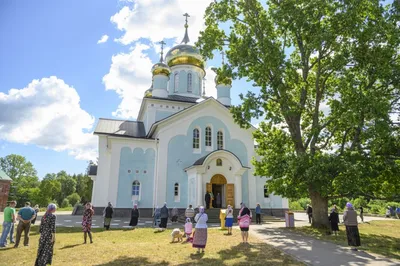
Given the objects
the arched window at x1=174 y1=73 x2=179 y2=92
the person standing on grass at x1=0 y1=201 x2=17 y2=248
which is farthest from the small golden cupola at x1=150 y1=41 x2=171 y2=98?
the person standing on grass at x1=0 y1=201 x2=17 y2=248

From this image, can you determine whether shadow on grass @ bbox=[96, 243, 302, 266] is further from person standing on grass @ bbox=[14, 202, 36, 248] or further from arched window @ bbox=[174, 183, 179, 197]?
arched window @ bbox=[174, 183, 179, 197]

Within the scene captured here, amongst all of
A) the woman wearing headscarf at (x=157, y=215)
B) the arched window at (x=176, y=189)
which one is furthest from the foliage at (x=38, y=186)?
the woman wearing headscarf at (x=157, y=215)

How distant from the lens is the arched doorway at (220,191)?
20.8 metres

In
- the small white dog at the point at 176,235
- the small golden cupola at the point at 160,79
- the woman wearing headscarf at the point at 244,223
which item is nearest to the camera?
the woman wearing headscarf at the point at 244,223

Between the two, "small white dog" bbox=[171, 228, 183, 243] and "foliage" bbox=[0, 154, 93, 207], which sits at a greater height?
"foliage" bbox=[0, 154, 93, 207]

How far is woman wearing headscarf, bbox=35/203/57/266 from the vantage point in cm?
650

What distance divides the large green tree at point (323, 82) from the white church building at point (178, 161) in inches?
236

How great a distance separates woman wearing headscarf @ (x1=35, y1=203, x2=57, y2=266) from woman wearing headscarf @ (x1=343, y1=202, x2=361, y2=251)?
29.1 feet

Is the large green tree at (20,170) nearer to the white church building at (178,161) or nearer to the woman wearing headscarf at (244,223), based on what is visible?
the white church building at (178,161)

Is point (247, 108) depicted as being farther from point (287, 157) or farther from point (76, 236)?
point (76, 236)

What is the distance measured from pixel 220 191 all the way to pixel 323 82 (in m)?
11.7

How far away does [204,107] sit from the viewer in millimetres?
23281

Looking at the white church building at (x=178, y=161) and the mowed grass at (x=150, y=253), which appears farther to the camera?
the white church building at (x=178, y=161)

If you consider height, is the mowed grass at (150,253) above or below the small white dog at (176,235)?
below
